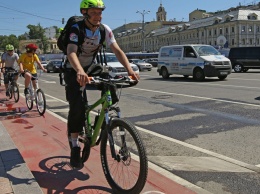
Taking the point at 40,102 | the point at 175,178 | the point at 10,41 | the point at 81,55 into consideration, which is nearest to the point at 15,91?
the point at 40,102

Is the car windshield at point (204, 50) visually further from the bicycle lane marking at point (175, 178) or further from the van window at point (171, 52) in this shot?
the bicycle lane marking at point (175, 178)

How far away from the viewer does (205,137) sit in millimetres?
6008

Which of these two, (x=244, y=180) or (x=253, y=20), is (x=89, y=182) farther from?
(x=253, y=20)

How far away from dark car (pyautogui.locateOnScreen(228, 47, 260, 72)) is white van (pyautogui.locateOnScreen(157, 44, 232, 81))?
8532 mm

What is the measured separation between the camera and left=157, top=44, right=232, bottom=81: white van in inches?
707

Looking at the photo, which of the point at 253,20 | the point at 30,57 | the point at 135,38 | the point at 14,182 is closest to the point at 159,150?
the point at 14,182

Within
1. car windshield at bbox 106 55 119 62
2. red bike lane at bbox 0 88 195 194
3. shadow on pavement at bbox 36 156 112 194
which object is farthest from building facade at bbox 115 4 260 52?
shadow on pavement at bbox 36 156 112 194

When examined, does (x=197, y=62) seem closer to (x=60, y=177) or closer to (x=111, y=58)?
(x=111, y=58)

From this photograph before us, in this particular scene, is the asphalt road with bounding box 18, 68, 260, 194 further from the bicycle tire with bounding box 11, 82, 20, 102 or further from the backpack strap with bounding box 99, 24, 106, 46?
the backpack strap with bounding box 99, 24, 106, 46

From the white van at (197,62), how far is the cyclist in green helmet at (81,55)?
14.6 metres

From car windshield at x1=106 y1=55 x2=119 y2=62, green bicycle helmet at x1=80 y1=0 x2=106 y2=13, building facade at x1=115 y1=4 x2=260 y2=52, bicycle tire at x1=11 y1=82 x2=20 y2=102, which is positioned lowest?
bicycle tire at x1=11 y1=82 x2=20 y2=102

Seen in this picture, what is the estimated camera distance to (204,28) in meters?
104

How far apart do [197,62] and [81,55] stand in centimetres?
1503

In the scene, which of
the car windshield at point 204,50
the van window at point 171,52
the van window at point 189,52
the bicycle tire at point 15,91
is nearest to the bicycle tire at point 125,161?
the bicycle tire at point 15,91
